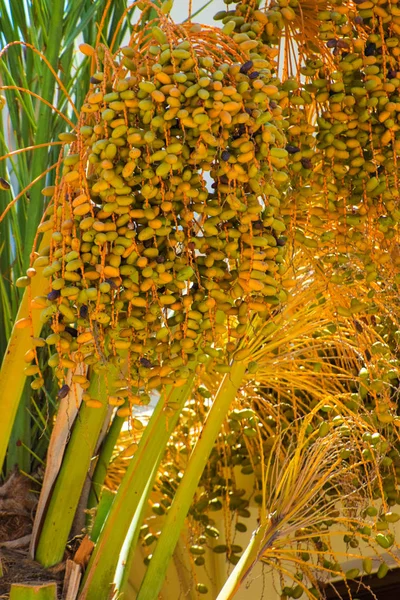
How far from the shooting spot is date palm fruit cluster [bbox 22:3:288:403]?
807 mm

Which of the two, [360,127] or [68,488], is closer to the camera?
[360,127]

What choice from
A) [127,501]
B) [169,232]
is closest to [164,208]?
[169,232]

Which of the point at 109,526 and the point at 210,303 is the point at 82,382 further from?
the point at 109,526

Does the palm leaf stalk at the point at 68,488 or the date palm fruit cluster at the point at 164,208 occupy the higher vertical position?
the date palm fruit cluster at the point at 164,208

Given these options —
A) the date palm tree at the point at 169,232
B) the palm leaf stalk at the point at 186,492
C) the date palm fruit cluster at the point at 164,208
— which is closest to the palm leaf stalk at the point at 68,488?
the date palm tree at the point at 169,232

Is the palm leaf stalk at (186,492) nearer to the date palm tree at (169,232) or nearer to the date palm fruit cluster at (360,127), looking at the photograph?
the date palm tree at (169,232)

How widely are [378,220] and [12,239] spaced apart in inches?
26.4

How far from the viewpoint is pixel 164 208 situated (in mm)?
815

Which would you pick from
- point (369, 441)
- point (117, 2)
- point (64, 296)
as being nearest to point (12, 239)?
point (117, 2)

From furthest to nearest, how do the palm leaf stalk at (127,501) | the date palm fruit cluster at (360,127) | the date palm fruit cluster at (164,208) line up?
the palm leaf stalk at (127,501)
the date palm fruit cluster at (360,127)
the date palm fruit cluster at (164,208)

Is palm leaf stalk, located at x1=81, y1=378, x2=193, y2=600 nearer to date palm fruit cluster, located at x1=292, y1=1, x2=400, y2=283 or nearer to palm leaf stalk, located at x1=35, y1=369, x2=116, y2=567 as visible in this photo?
palm leaf stalk, located at x1=35, y1=369, x2=116, y2=567

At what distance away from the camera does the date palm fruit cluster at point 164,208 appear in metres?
0.81

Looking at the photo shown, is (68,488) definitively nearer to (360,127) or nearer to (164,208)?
(164,208)

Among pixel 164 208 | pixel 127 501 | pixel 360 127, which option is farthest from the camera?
pixel 127 501
